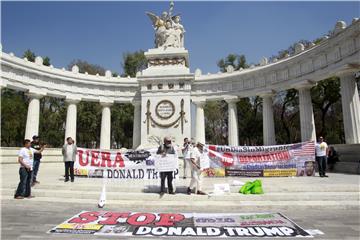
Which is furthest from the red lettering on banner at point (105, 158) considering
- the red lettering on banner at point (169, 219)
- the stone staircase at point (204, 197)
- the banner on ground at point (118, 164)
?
the red lettering on banner at point (169, 219)

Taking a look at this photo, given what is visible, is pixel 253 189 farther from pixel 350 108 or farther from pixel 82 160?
pixel 350 108

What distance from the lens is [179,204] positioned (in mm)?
9539

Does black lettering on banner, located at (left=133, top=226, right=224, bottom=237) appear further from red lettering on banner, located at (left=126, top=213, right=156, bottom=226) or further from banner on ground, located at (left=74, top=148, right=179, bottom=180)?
banner on ground, located at (left=74, top=148, right=179, bottom=180)

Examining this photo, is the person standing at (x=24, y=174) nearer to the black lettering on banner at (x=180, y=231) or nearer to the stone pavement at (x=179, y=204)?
the stone pavement at (x=179, y=204)

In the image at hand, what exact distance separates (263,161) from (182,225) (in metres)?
10.7

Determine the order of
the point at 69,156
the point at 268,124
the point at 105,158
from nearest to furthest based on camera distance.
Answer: the point at 69,156, the point at 105,158, the point at 268,124

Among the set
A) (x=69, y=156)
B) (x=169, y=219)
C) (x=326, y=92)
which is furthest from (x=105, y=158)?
(x=326, y=92)

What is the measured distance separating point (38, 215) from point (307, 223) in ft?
26.2

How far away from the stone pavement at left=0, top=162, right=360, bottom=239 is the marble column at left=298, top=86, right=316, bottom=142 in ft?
49.9

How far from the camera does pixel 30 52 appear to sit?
47.0 meters

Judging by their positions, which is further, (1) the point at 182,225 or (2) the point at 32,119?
(2) the point at 32,119

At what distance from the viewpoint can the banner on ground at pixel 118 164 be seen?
1527cm

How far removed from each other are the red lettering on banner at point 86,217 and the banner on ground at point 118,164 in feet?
21.8

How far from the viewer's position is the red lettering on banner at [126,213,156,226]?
721 centimetres
